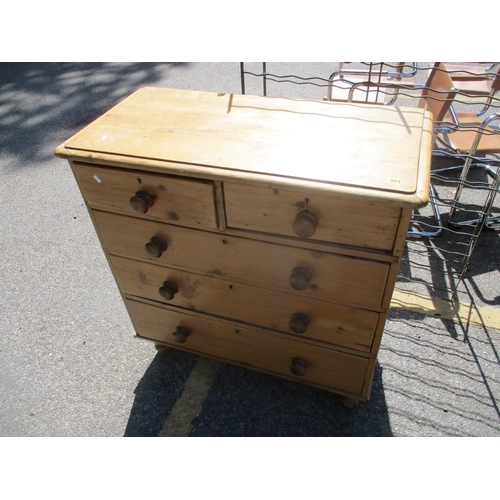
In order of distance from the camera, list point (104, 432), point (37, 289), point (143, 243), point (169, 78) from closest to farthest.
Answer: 1. point (143, 243)
2. point (104, 432)
3. point (37, 289)
4. point (169, 78)

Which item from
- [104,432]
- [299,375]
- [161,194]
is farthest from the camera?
[104,432]

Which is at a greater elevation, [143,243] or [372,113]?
→ [372,113]

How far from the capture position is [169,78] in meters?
5.87

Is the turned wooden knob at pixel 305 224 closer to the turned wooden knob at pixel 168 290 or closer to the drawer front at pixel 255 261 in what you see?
the drawer front at pixel 255 261

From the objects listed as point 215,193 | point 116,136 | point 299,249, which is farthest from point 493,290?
point 116,136

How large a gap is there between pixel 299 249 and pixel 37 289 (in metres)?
2.13

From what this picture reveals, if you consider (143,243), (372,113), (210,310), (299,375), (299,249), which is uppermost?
(372,113)

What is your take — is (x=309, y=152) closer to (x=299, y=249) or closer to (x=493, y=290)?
(x=299, y=249)

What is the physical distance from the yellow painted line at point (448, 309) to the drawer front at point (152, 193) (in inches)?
62.9

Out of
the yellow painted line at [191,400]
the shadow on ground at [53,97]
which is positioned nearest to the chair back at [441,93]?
the yellow painted line at [191,400]

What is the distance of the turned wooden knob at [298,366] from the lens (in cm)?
185

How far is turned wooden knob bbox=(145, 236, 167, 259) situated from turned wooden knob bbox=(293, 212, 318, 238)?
0.61 metres

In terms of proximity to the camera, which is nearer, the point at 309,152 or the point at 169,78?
the point at 309,152

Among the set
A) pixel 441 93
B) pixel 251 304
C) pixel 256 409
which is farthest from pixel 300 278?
pixel 441 93
